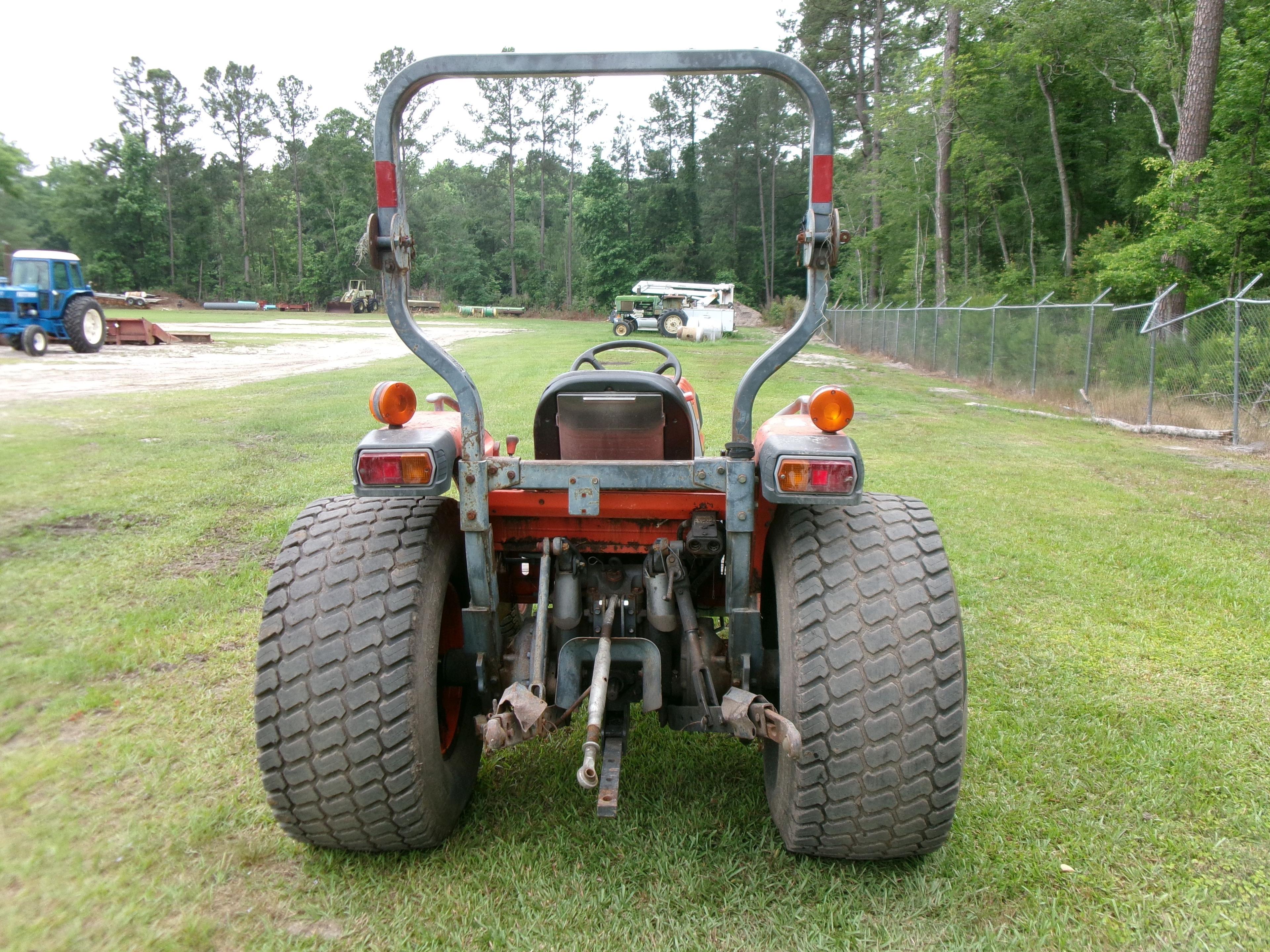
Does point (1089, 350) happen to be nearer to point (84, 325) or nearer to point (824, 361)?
point (824, 361)

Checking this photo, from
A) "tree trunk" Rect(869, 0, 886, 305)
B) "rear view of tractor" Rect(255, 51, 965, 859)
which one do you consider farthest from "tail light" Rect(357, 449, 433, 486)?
"tree trunk" Rect(869, 0, 886, 305)

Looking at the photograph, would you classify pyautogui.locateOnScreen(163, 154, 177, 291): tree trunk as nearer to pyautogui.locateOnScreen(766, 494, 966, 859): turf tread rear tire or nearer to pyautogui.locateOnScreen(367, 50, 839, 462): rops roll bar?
pyautogui.locateOnScreen(367, 50, 839, 462): rops roll bar

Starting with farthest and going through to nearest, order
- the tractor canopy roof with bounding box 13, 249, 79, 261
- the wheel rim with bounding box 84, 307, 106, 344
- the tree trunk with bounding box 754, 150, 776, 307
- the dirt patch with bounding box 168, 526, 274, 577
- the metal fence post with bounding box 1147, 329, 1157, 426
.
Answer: the tree trunk with bounding box 754, 150, 776, 307 → the wheel rim with bounding box 84, 307, 106, 344 → the tractor canopy roof with bounding box 13, 249, 79, 261 → the metal fence post with bounding box 1147, 329, 1157, 426 → the dirt patch with bounding box 168, 526, 274, 577

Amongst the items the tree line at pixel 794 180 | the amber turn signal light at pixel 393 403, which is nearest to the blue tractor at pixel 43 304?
the tree line at pixel 794 180

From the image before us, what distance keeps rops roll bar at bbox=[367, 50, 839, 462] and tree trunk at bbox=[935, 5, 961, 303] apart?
79.2 feet

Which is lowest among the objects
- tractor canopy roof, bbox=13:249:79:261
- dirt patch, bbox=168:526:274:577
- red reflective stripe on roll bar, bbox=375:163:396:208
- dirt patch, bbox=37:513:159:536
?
dirt patch, bbox=168:526:274:577

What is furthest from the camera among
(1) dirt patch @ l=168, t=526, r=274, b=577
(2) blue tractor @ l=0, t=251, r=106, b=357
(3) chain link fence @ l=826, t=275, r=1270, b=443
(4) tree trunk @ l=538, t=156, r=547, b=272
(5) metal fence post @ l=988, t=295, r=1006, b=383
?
(4) tree trunk @ l=538, t=156, r=547, b=272

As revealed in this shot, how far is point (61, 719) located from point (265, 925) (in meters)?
1.73

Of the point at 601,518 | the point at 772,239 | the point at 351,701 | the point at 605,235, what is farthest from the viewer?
the point at 772,239

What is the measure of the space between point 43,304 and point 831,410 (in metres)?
22.0

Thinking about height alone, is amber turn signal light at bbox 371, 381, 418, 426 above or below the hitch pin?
above

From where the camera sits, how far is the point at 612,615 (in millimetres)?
2807

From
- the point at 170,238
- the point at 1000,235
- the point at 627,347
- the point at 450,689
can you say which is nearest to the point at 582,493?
the point at 450,689

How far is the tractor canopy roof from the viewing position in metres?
19.2
